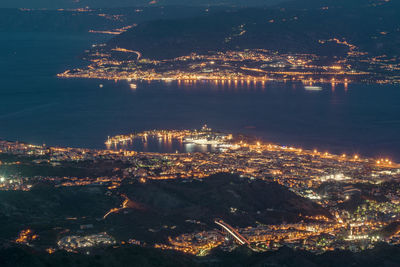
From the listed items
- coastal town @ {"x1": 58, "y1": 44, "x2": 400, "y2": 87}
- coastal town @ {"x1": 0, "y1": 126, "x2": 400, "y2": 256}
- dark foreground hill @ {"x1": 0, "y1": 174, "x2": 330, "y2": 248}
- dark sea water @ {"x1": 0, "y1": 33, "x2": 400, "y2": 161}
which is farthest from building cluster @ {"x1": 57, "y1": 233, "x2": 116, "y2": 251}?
coastal town @ {"x1": 58, "y1": 44, "x2": 400, "y2": 87}

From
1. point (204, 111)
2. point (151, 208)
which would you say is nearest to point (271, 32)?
point (204, 111)

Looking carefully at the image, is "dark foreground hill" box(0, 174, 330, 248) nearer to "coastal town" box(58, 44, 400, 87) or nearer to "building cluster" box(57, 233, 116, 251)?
"building cluster" box(57, 233, 116, 251)

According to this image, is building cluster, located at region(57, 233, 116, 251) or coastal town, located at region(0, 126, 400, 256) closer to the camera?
building cluster, located at region(57, 233, 116, 251)

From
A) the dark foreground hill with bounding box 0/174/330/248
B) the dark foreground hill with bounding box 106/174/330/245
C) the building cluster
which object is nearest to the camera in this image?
the building cluster

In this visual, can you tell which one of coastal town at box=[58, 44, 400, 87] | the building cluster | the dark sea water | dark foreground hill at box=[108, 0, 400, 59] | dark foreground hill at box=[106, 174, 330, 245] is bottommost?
dark foreground hill at box=[106, 174, 330, 245]

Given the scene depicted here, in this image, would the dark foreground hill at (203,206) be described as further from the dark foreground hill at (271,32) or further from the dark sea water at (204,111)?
the dark foreground hill at (271,32)

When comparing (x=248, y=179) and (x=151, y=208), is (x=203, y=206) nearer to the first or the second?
(x=151, y=208)

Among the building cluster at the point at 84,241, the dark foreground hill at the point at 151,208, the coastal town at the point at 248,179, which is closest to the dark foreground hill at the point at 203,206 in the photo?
the dark foreground hill at the point at 151,208
